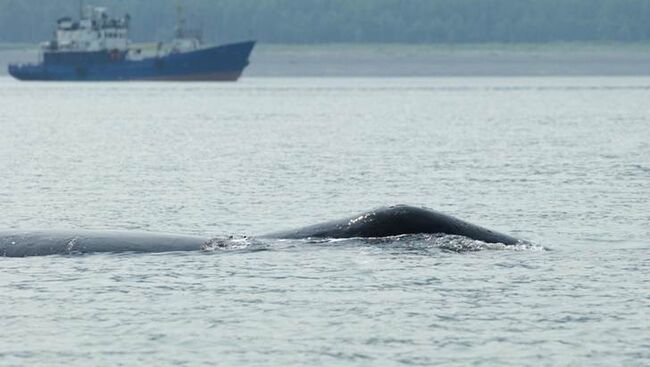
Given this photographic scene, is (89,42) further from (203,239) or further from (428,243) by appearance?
(428,243)

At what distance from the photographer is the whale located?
989 inches

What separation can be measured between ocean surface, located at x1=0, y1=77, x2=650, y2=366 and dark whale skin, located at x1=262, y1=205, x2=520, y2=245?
23cm

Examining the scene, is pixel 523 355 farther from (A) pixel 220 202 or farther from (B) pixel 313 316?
(A) pixel 220 202

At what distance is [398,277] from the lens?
2323cm

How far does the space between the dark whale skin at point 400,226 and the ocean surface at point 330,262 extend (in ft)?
0.77

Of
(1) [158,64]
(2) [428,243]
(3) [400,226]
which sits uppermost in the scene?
(3) [400,226]

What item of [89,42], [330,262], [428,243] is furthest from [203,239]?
[89,42]

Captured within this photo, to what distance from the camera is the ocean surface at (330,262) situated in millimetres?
18672

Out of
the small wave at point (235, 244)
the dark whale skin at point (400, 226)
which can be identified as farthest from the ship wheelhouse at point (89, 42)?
the dark whale skin at point (400, 226)

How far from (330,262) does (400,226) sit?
1.39 m

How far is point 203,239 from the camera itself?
26.8m

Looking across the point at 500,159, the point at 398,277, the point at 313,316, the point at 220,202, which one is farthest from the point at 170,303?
the point at 500,159

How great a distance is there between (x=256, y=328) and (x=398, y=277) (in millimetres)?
4040

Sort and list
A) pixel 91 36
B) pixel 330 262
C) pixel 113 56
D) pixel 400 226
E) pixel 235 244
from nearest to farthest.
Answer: pixel 330 262
pixel 400 226
pixel 235 244
pixel 91 36
pixel 113 56
